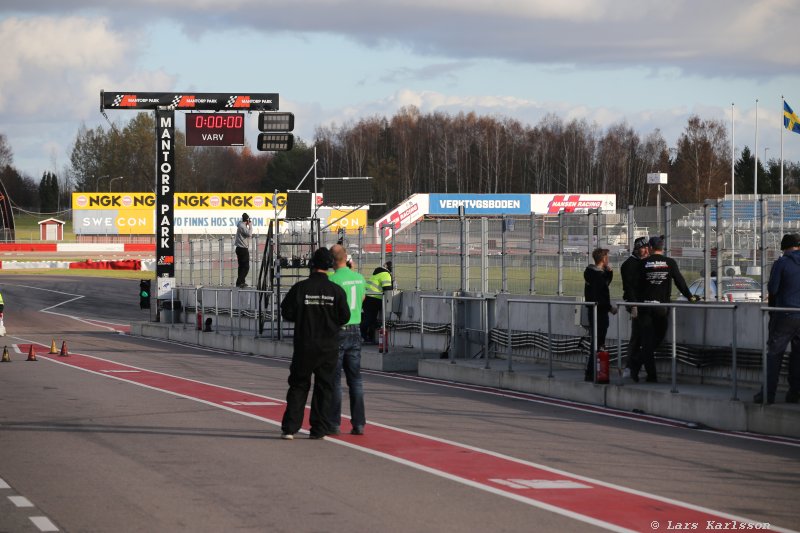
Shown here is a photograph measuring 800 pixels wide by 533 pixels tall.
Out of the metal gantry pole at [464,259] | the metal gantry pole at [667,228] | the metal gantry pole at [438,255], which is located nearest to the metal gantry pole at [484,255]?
the metal gantry pole at [464,259]

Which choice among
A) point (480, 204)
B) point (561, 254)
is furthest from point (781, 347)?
point (480, 204)

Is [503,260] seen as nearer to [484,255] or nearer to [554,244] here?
[484,255]

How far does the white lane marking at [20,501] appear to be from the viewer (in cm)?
872

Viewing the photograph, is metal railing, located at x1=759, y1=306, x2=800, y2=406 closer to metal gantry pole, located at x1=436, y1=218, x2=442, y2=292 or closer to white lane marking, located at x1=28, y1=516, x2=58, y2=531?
white lane marking, located at x1=28, y1=516, x2=58, y2=531

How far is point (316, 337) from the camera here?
12133 millimetres

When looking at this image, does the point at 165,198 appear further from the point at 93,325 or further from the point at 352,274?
the point at 352,274

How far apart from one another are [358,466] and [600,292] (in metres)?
6.69

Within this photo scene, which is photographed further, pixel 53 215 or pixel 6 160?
pixel 6 160

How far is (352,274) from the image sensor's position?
42.2 ft

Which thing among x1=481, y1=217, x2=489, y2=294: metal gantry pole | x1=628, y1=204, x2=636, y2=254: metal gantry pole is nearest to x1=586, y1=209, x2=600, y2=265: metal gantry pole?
x1=628, y1=204, x2=636, y2=254: metal gantry pole

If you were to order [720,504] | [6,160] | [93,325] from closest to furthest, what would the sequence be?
[720,504] < [93,325] < [6,160]

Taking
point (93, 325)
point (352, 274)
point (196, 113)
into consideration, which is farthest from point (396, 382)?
point (93, 325)

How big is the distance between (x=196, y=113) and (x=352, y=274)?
2452 centimetres

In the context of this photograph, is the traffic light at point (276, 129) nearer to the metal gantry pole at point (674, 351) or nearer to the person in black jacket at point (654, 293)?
the person in black jacket at point (654, 293)
